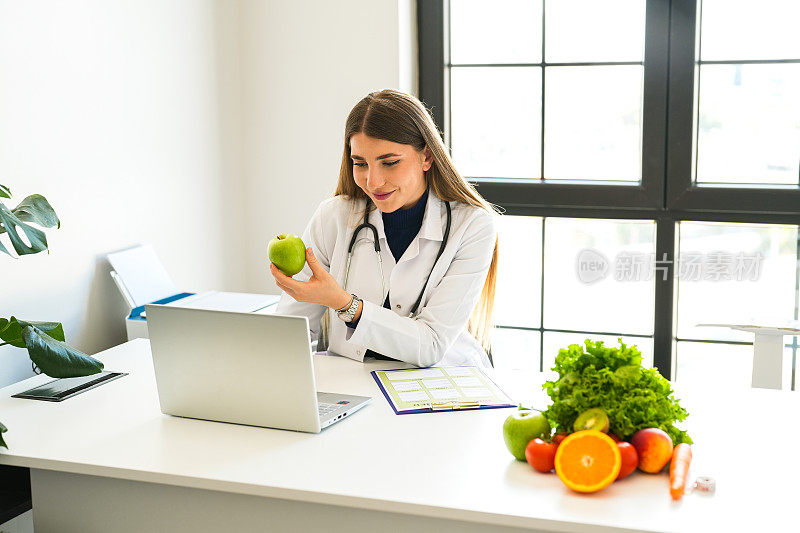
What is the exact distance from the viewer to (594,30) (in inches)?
123

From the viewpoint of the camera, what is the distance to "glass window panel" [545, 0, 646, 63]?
10.1ft

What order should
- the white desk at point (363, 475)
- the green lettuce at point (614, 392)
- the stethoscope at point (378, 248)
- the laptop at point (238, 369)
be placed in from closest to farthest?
1. the white desk at point (363, 475)
2. the green lettuce at point (614, 392)
3. the laptop at point (238, 369)
4. the stethoscope at point (378, 248)

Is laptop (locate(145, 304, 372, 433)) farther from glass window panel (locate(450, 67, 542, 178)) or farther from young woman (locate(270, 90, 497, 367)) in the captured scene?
glass window panel (locate(450, 67, 542, 178))

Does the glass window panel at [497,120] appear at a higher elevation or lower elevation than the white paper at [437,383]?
higher

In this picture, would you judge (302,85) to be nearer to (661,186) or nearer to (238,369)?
(661,186)

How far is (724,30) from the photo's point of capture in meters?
2.95

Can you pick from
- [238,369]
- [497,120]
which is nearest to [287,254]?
[238,369]

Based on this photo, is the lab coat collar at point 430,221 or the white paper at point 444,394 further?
the lab coat collar at point 430,221

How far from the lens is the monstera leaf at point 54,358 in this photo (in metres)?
1.81

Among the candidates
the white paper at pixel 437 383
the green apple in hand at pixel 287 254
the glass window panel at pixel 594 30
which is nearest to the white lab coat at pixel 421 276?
the white paper at pixel 437 383

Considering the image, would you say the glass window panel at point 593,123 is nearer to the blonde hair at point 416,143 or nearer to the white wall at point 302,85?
the white wall at point 302,85

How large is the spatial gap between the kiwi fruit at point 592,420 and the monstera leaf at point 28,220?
111cm

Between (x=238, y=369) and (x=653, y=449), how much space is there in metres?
0.80

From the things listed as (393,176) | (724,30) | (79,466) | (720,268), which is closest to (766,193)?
(720,268)
